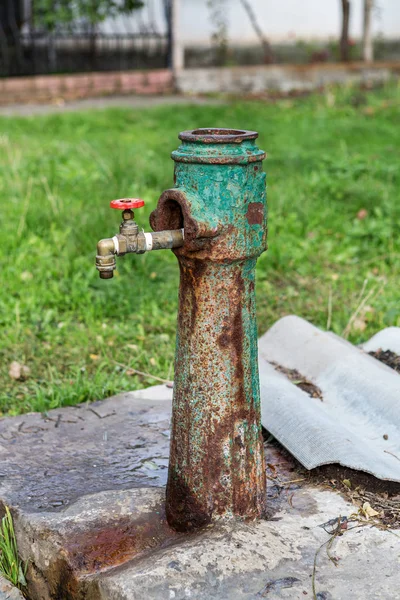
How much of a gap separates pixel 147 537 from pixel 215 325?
0.62 m

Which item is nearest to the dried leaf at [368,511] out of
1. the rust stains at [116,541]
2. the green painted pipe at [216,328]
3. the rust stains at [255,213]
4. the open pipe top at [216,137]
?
the green painted pipe at [216,328]

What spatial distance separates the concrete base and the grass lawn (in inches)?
22.5

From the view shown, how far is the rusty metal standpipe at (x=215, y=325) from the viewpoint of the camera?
192cm

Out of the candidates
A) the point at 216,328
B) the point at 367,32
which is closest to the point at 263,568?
the point at 216,328

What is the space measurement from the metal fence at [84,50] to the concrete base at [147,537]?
9.30 meters

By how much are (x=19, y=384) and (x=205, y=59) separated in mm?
11216

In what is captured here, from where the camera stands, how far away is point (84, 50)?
12.6 meters

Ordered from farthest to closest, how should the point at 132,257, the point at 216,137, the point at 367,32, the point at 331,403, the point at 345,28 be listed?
the point at 367,32 → the point at 345,28 → the point at 132,257 → the point at 331,403 → the point at 216,137

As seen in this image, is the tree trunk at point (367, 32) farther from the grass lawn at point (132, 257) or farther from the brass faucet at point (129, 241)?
the brass faucet at point (129, 241)

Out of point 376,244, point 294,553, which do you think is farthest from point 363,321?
point 294,553

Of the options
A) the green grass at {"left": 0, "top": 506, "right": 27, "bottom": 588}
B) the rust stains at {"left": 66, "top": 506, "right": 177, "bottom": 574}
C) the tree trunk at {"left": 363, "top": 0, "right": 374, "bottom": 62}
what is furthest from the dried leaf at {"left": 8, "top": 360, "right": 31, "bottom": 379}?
the tree trunk at {"left": 363, "top": 0, "right": 374, "bottom": 62}

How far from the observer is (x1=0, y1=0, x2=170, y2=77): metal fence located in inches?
445

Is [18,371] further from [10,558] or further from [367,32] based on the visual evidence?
[367,32]

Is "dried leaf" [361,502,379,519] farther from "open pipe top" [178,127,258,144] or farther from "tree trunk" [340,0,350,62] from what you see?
"tree trunk" [340,0,350,62]
